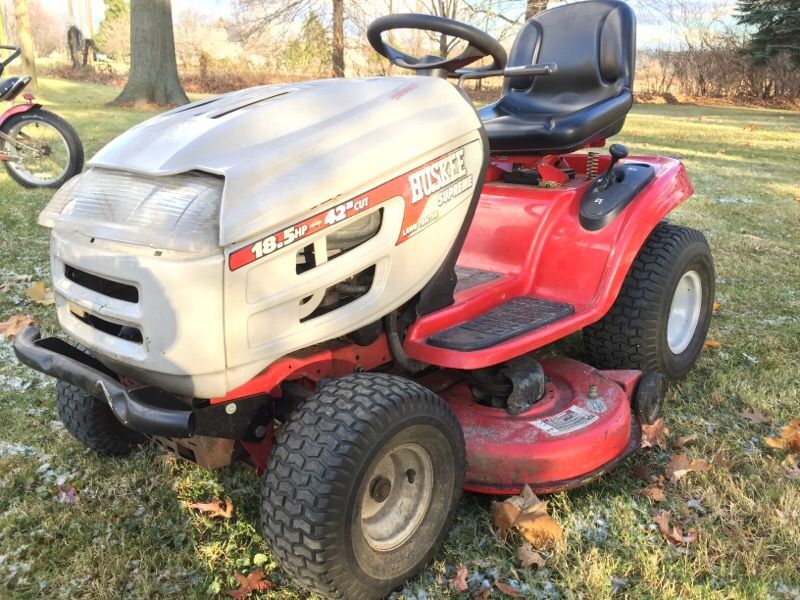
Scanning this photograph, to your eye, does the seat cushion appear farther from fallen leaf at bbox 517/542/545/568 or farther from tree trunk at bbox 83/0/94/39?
tree trunk at bbox 83/0/94/39

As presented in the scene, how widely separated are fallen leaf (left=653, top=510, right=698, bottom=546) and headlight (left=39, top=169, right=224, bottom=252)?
1459mm

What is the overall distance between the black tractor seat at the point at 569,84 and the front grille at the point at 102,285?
1.57m

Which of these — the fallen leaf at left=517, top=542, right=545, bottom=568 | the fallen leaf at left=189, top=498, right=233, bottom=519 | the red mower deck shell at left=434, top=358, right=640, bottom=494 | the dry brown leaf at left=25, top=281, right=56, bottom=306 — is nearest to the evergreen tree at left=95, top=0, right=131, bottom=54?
the dry brown leaf at left=25, top=281, right=56, bottom=306

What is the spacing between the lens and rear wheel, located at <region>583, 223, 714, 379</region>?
266 centimetres

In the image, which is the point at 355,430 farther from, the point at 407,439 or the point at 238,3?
the point at 238,3

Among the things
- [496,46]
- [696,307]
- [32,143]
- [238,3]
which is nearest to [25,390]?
[496,46]

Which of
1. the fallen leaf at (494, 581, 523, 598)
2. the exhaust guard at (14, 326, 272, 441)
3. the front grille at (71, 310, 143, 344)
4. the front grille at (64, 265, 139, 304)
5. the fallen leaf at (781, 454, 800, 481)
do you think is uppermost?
the front grille at (64, 265, 139, 304)

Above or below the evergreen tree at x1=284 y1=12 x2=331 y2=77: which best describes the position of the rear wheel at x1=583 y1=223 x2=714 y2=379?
above

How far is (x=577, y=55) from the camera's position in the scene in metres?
3.04

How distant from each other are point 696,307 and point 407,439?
1.85 m

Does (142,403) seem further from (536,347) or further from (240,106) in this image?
(536,347)

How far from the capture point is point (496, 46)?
2275 mm

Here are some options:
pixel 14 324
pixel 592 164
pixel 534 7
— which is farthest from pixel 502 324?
pixel 534 7

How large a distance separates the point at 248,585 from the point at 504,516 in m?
0.70
